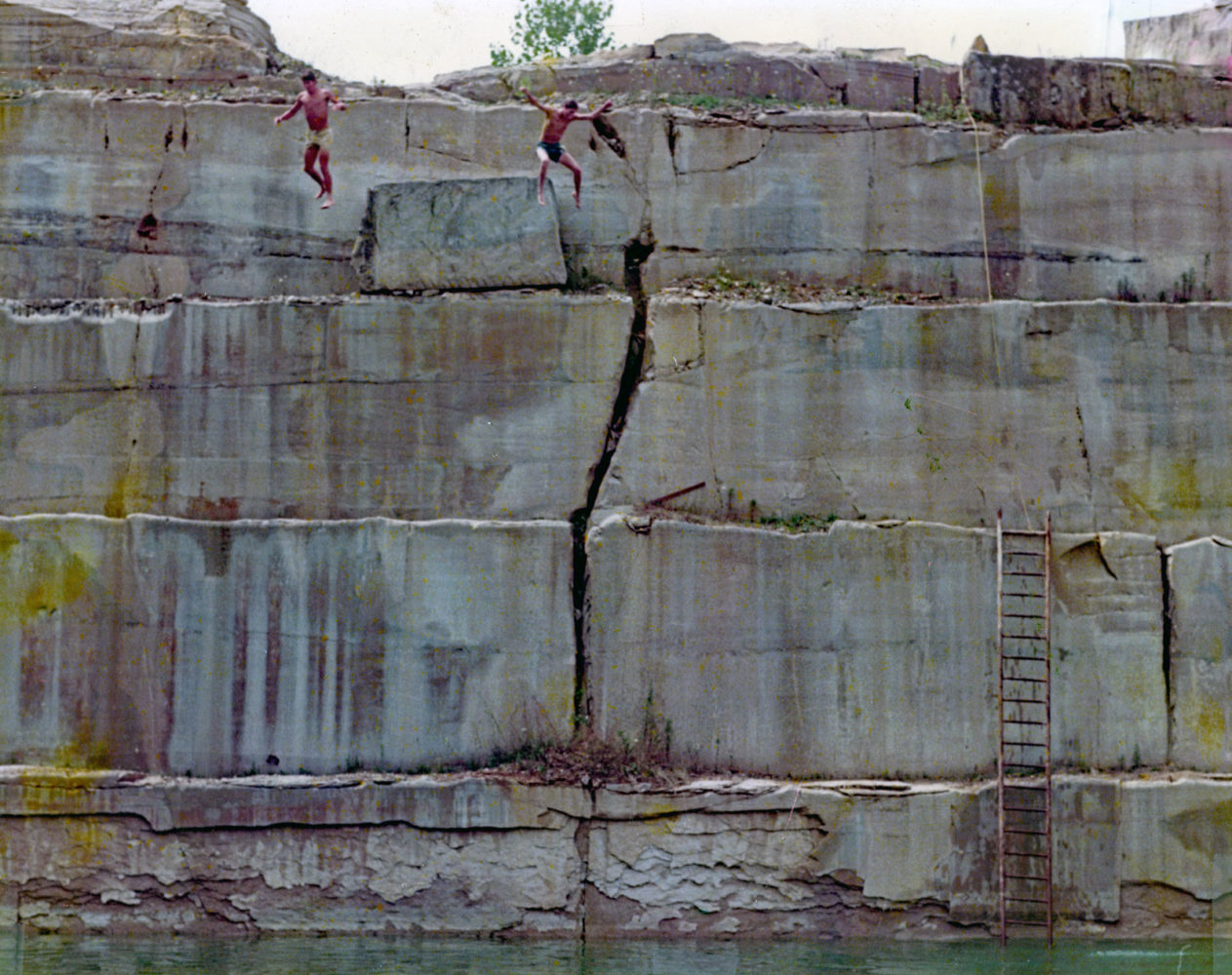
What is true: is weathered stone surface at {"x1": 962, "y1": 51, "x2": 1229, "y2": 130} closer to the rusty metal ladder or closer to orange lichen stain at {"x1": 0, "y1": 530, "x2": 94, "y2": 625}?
the rusty metal ladder

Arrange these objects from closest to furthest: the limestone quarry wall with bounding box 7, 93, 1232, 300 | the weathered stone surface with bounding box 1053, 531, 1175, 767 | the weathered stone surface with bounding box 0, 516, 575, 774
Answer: the weathered stone surface with bounding box 0, 516, 575, 774 < the weathered stone surface with bounding box 1053, 531, 1175, 767 < the limestone quarry wall with bounding box 7, 93, 1232, 300

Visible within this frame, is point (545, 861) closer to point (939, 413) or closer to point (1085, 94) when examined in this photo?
point (939, 413)

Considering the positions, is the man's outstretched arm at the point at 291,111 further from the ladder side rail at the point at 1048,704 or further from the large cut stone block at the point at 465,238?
the ladder side rail at the point at 1048,704

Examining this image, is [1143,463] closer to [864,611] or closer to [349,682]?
[864,611]

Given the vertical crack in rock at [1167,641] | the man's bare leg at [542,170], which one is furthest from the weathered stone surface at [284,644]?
the vertical crack in rock at [1167,641]

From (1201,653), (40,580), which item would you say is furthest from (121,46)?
(1201,653)

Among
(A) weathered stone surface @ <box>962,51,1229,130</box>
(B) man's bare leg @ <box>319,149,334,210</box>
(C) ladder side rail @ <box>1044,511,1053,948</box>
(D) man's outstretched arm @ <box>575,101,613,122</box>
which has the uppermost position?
(A) weathered stone surface @ <box>962,51,1229,130</box>

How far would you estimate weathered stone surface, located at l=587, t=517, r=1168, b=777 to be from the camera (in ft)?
36.1

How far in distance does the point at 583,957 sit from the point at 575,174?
198 inches

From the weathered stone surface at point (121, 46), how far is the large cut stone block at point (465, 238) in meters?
1.86

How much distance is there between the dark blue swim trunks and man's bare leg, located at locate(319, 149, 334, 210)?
4.74 ft

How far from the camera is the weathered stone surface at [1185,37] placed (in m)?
13.1

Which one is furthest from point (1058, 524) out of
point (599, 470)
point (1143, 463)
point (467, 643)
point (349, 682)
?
point (349, 682)

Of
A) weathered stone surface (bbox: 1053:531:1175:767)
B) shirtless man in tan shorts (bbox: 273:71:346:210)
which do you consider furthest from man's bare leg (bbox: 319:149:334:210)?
weathered stone surface (bbox: 1053:531:1175:767)
